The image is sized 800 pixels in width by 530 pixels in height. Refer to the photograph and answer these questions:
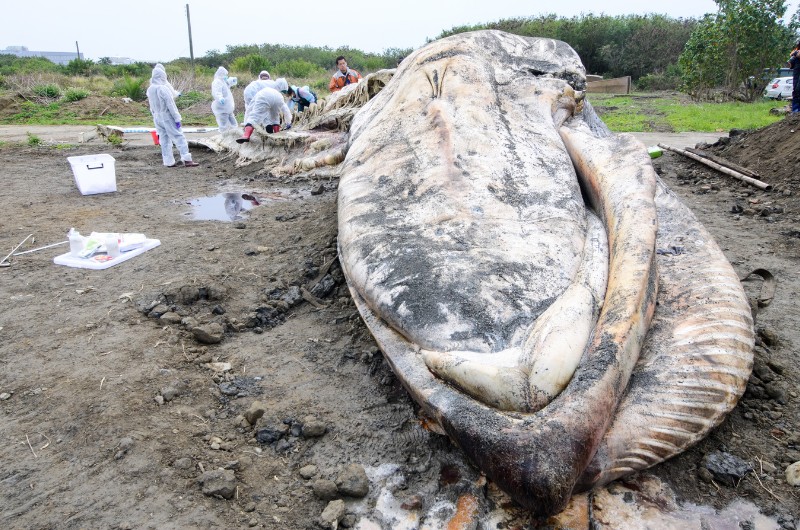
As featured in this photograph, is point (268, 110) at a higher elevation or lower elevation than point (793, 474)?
higher

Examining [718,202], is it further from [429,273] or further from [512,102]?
[429,273]

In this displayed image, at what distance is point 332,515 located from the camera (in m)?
1.94

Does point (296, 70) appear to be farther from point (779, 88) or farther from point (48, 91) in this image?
point (779, 88)

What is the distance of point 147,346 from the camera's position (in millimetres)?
3051

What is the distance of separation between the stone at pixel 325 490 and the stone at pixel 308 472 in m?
0.10

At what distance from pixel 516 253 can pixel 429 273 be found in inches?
16.1

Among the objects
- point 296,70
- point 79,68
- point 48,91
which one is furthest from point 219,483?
point 79,68

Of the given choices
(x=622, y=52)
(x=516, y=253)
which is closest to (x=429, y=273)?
(x=516, y=253)

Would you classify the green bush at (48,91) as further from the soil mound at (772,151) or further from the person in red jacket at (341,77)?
the soil mound at (772,151)

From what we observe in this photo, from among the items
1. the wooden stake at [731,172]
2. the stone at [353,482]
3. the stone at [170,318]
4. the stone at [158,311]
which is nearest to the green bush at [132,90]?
the wooden stake at [731,172]

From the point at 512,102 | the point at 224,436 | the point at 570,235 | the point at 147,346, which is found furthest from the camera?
the point at 512,102

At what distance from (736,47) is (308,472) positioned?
70.7 ft

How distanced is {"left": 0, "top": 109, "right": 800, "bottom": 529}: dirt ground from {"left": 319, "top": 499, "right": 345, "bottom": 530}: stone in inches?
0.6

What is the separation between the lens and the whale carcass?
6.03 ft
